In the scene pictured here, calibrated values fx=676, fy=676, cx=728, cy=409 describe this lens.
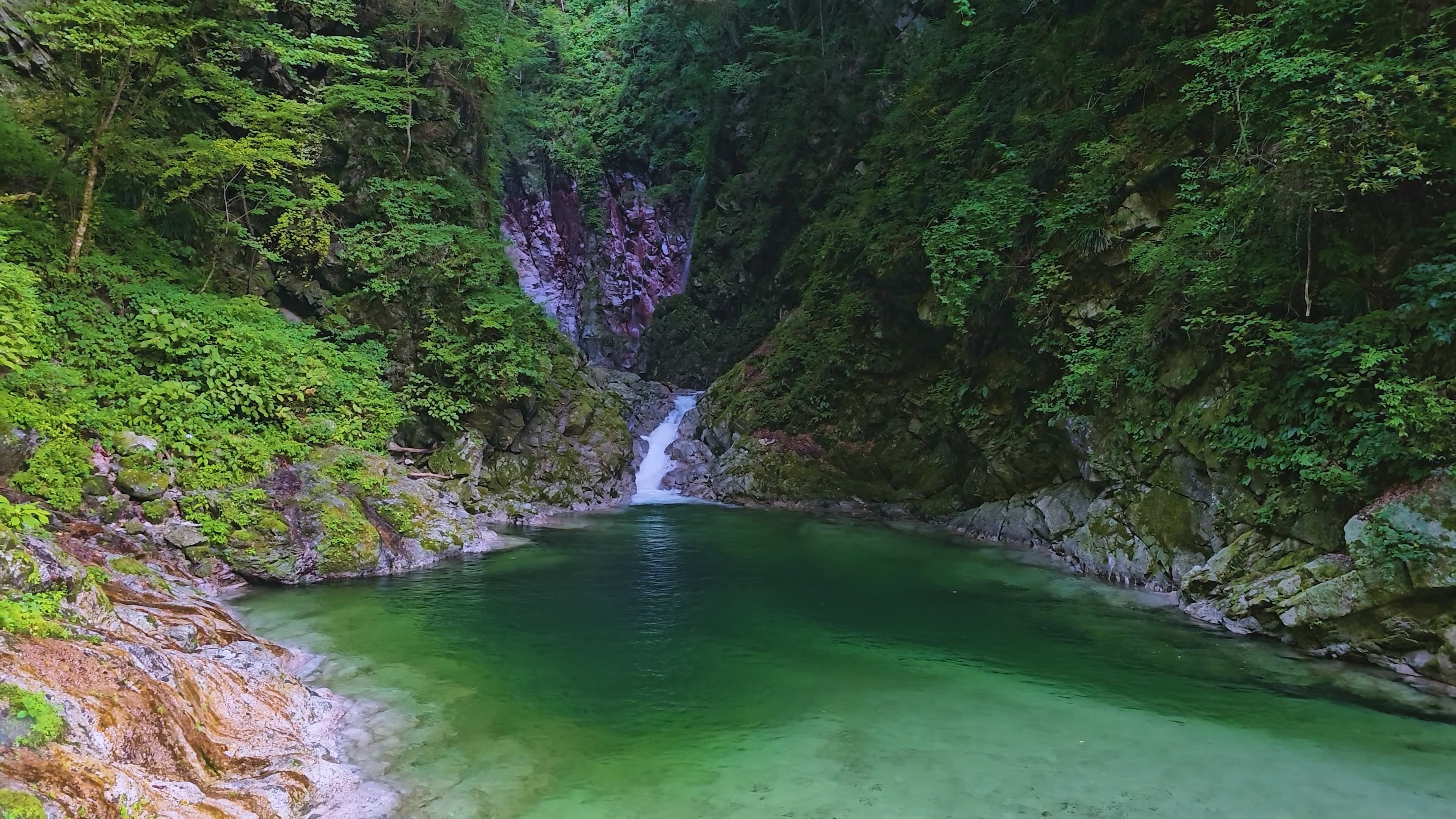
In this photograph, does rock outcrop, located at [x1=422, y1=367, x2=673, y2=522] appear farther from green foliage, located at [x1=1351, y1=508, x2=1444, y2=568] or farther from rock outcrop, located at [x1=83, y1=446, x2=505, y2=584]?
green foliage, located at [x1=1351, y1=508, x2=1444, y2=568]

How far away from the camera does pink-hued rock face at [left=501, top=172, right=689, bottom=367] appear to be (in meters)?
Result: 33.9

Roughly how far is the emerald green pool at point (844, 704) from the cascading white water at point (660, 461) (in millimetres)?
9407

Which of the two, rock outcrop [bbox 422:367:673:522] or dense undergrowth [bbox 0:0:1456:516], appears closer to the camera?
dense undergrowth [bbox 0:0:1456:516]

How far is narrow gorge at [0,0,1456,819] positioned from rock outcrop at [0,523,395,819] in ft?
0.13

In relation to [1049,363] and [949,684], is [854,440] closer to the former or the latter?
[1049,363]

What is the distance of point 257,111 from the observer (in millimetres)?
11781

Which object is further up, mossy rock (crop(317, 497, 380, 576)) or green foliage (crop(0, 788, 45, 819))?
green foliage (crop(0, 788, 45, 819))

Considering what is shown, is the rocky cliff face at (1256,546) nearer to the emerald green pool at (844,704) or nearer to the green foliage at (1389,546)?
the green foliage at (1389,546)

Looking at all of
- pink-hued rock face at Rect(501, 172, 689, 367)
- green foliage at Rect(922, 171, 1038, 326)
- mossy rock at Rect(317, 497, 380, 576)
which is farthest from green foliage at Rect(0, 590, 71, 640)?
pink-hued rock face at Rect(501, 172, 689, 367)

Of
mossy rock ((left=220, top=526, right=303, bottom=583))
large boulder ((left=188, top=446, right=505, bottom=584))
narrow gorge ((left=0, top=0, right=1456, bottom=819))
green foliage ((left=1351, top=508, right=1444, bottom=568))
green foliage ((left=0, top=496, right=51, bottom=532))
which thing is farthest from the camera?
large boulder ((left=188, top=446, right=505, bottom=584))

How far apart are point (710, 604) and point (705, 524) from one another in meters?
6.47

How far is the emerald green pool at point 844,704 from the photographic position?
483 centimetres

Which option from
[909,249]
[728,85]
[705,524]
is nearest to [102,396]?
[705,524]

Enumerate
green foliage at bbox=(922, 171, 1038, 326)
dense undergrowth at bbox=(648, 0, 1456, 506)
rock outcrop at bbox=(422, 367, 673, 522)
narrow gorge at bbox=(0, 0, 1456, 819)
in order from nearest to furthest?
narrow gorge at bbox=(0, 0, 1456, 819) < dense undergrowth at bbox=(648, 0, 1456, 506) < green foliage at bbox=(922, 171, 1038, 326) < rock outcrop at bbox=(422, 367, 673, 522)
